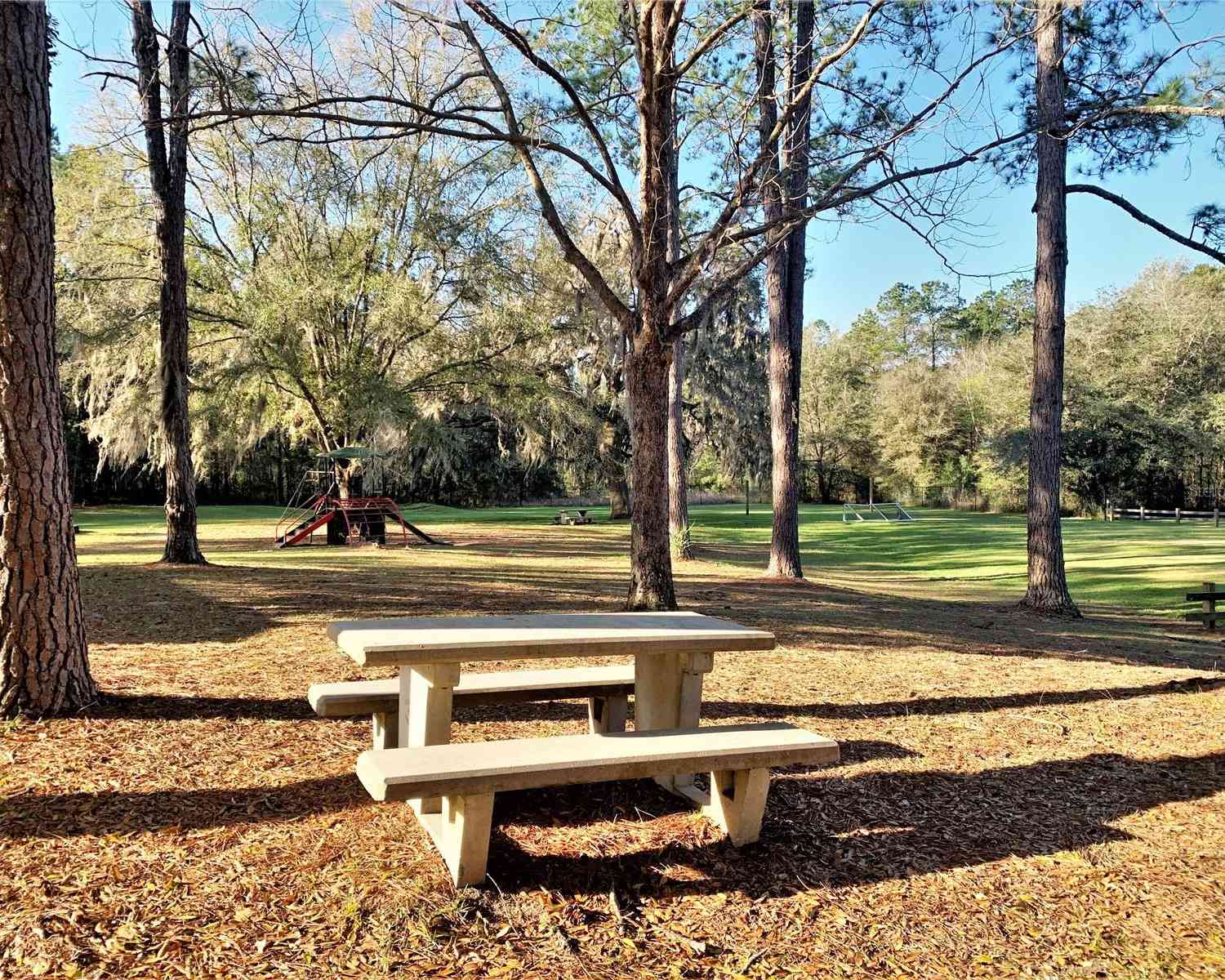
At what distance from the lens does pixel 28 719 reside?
3.73m

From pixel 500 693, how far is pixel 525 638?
2.45ft

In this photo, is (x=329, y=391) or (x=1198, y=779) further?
(x=329, y=391)

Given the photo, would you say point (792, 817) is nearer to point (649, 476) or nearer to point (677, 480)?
point (649, 476)

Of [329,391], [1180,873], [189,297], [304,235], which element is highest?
[304,235]

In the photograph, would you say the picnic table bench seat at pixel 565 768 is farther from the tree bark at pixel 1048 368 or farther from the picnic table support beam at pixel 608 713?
the tree bark at pixel 1048 368

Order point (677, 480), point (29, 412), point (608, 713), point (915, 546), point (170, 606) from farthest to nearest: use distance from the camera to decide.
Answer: point (915, 546) → point (677, 480) → point (170, 606) → point (608, 713) → point (29, 412)

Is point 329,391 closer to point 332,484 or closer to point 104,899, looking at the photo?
point 332,484

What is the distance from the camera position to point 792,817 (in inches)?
131

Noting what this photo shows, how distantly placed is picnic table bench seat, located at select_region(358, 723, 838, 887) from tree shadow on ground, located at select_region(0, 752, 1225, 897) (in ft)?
0.56

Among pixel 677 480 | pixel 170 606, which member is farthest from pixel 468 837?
pixel 677 480

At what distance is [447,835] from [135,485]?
129ft

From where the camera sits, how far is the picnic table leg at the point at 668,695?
11.4ft

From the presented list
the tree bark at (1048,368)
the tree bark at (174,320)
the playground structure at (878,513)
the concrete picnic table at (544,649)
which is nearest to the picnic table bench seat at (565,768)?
the concrete picnic table at (544,649)

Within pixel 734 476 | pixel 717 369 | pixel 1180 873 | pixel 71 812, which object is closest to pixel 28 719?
pixel 71 812
